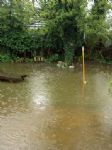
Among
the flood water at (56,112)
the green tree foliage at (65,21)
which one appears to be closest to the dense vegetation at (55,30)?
the green tree foliage at (65,21)

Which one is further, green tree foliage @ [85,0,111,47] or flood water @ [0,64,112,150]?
green tree foliage @ [85,0,111,47]

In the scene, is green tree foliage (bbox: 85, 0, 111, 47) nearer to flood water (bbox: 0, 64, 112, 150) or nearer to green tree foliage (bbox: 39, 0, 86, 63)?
green tree foliage (bbox: 39, 0, 86, 63)

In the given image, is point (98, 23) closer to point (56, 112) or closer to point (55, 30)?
point (55, 30)

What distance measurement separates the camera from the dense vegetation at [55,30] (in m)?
21.8

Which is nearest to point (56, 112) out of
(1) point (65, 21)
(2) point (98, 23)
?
(1) point (65, 21)

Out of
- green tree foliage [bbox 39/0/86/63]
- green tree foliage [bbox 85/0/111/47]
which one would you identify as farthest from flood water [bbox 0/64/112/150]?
green tree foliage [bbox 39/0/86/63]

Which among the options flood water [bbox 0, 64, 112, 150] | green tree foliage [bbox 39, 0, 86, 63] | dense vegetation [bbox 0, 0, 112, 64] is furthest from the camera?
dense vegetation [bbox 0, 0, 112, 64]

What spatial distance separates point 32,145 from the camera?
9.92m

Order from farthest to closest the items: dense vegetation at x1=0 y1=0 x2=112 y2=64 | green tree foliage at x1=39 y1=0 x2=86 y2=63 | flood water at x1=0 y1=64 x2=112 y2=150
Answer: dense vegetation at x1=0 y1=0 x2=112 y2=64
green tree foliage at x1=39 y1=0 x2=86 y2=63
flood water at x1=0 y1=64 x2=112 y2=150

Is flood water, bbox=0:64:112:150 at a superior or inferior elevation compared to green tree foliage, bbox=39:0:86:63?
inferior

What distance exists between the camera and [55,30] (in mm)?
22469

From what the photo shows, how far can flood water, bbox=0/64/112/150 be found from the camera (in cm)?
1024

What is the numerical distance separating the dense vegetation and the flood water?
3.51 metres

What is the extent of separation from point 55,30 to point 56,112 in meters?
10.3
